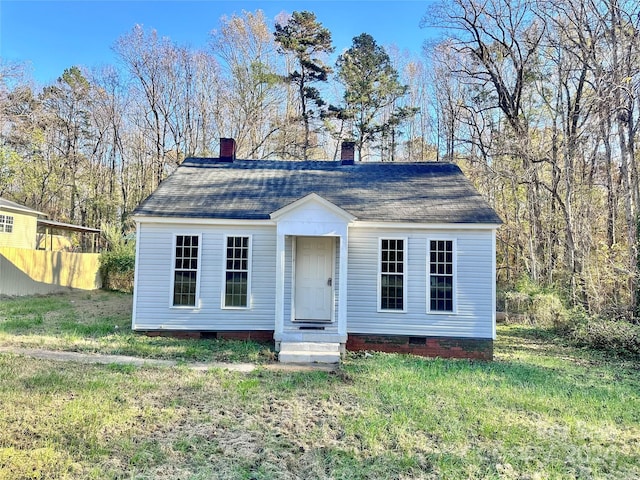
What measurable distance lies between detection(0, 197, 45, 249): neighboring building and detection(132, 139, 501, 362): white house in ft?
45.3

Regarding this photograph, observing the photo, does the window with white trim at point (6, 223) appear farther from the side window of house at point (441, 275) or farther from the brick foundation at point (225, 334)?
the side window of house at point (441, 275)

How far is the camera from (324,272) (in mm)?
9789

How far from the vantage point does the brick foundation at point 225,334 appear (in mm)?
9500

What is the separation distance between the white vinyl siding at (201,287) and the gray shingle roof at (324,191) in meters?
0.50

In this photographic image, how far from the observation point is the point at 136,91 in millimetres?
23672

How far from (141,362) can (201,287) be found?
2.54 meters

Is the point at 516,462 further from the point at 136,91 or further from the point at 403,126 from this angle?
the point at 136,91

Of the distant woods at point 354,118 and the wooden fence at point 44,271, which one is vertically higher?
the distant woods at point 354,118

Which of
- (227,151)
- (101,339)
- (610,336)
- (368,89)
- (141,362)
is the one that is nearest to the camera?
(141,362)

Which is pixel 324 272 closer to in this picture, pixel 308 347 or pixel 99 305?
pixel 308 347

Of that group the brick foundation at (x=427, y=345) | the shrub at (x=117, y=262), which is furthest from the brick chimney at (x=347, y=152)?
the shrub at (x=117, y=262)

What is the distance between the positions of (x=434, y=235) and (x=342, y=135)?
1625cm

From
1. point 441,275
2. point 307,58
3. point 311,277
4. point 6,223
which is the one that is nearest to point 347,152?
point 311,277

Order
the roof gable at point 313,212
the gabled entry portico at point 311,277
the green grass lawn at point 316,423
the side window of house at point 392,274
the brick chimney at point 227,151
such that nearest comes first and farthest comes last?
the green grass lawn at point 316,423
the gabled entry portico at point 311,277
the roof gable at point 313,212
the side window of house at point 392,274
the brick chimney at point 227,151
